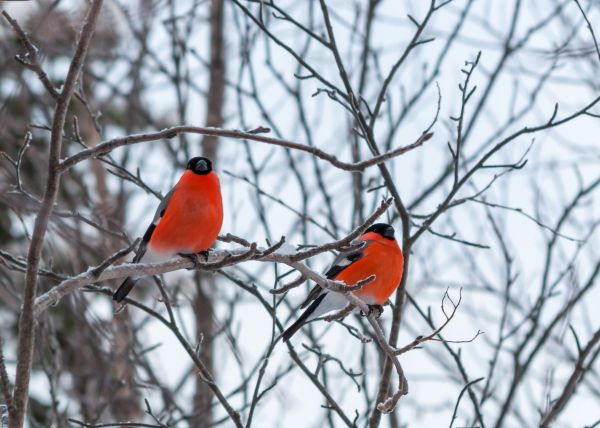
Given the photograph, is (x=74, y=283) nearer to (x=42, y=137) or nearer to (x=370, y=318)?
(x=370, y=318)

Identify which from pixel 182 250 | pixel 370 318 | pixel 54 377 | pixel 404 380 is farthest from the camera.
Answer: pixel 54 377

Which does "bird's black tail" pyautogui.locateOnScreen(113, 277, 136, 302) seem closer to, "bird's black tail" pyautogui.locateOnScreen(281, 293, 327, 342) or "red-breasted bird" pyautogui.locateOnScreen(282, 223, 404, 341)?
"bird's black tail" pyautogui.locateOnScreen(281, 293, 327, 342)

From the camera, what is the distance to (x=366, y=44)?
7.10 metres

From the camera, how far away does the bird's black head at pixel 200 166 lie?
5.21 metres

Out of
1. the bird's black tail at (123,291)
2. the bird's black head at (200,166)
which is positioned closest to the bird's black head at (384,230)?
the bird's black head at (200,166)

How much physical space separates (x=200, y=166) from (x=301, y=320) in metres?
1.03

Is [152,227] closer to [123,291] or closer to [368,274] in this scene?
[123,291]

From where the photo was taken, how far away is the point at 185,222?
4832mm

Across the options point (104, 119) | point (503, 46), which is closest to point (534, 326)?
point (503, 46)

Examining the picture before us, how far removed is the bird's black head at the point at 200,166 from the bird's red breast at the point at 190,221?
13cm

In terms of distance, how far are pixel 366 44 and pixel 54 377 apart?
325cm

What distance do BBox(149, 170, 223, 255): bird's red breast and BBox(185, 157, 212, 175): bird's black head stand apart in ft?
0.44

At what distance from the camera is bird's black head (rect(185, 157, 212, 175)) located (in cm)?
521

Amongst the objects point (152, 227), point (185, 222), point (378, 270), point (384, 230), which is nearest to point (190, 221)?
point (185, 222)
